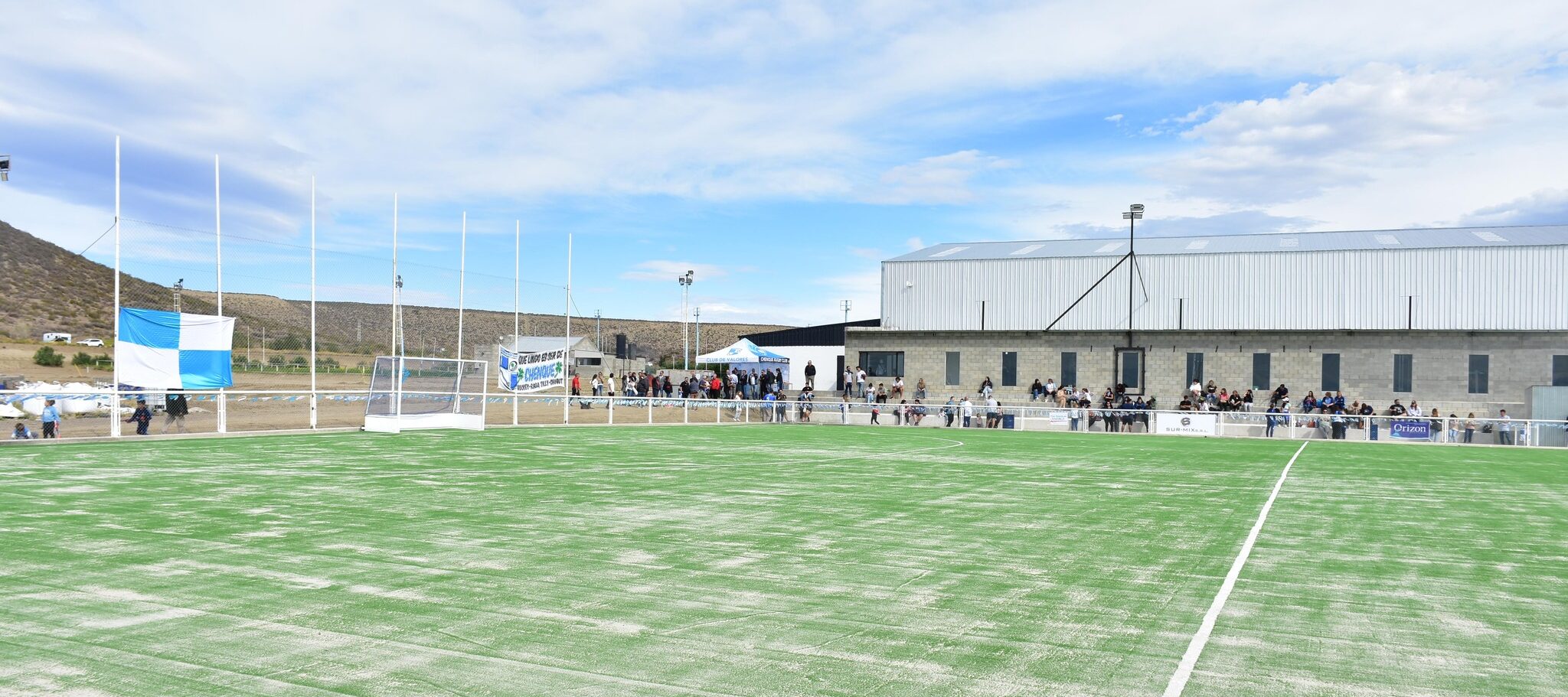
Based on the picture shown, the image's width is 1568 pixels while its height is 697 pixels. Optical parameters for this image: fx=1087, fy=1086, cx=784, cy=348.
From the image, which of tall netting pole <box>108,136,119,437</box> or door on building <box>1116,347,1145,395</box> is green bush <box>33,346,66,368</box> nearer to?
tall netting pole <box>108,136,119,437</box>

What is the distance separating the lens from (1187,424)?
35219mm

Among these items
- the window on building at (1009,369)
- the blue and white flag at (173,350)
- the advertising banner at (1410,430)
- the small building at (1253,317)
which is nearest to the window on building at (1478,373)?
the small building at (1253,317)

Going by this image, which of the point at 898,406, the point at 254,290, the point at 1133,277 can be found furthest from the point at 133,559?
the point at 1133,277

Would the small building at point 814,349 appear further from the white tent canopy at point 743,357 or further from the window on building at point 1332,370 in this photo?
the window on building at point 1332,370

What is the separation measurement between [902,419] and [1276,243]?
76.6 ft

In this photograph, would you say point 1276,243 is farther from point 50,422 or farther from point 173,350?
point 50,422

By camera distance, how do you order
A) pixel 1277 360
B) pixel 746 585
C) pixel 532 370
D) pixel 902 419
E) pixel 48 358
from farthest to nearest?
pixel 48 358, pixel 1277 360, pixel 902 419, pixel 532 370, pixel 746 585

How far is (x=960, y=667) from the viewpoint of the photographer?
550 cm

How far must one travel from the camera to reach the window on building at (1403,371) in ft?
141

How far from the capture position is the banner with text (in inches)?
1245

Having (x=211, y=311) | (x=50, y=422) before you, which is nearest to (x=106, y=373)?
(x=211, y=311)

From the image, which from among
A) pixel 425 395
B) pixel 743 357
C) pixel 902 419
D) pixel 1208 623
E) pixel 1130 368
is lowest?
pixel 902 419

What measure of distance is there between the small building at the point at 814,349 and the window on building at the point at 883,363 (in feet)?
12.3

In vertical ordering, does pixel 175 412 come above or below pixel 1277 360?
below
